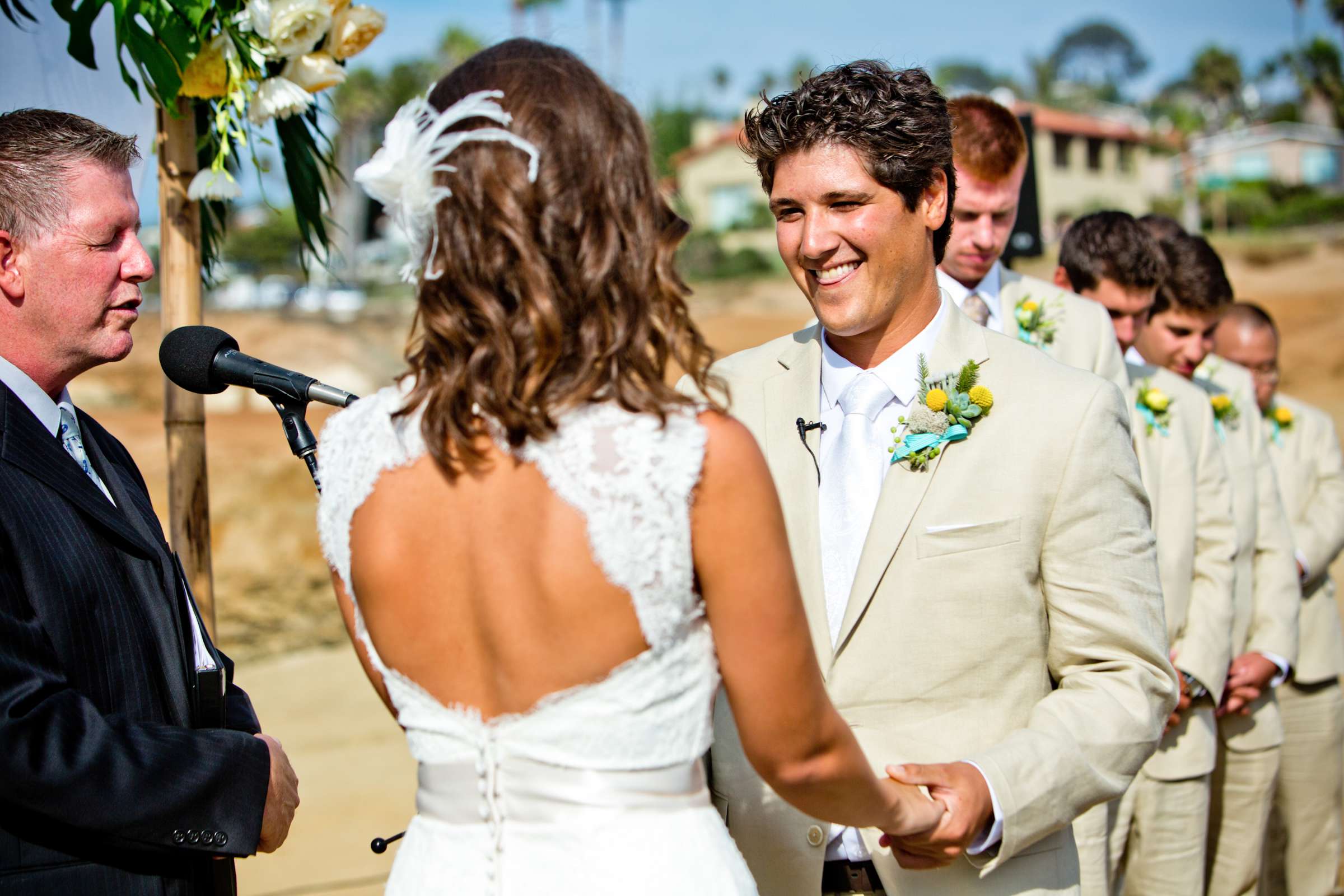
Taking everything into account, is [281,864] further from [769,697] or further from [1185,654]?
[769,697]

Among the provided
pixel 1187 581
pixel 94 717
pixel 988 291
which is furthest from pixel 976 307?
pixel 94 717

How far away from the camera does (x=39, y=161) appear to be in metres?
2.49

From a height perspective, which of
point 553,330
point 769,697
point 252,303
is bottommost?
point 252,303

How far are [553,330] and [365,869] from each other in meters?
5.88

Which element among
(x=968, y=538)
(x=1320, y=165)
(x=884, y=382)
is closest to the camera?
(x=968, y=538)

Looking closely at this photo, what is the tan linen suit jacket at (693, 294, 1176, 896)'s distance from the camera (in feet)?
7.84

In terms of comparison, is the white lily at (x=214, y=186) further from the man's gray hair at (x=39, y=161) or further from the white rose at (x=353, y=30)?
the man's gray hair at (x=39, y=161)

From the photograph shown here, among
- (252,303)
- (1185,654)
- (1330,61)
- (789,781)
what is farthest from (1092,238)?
(1330,61)

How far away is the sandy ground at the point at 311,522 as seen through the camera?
7.57 m

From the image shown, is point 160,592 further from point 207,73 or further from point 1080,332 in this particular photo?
point 1080,332

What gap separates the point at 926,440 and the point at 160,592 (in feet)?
A: 5.35

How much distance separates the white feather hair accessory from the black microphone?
767 millimetres

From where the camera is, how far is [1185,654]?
160 inches

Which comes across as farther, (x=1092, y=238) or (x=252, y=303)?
(x=252, y=303)
